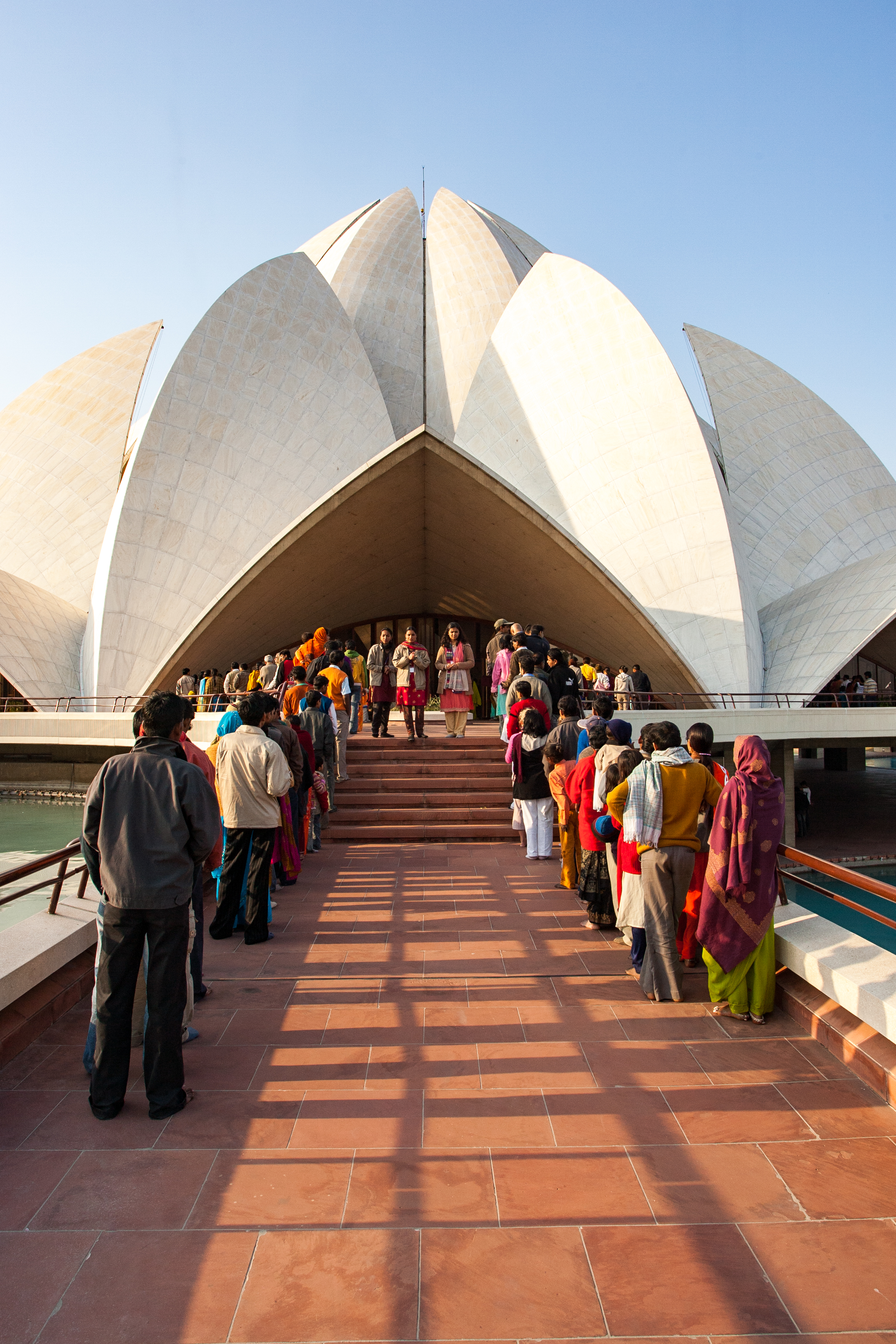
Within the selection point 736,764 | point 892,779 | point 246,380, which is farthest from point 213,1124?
point 892,779

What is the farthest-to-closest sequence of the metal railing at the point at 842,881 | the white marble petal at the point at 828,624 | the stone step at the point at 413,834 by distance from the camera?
the white marble petal at the point at 828,624 → the stone step at the point at 413,834 → the metal railing at the point at 842,881

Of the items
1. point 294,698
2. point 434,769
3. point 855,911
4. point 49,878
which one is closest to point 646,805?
point 49,878

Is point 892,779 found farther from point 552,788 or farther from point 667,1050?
point 667,1050

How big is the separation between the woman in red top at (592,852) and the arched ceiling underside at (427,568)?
11647mm

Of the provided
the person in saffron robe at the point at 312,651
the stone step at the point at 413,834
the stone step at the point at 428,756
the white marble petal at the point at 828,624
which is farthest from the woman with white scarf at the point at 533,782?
the white marble petal at the point at 828,624

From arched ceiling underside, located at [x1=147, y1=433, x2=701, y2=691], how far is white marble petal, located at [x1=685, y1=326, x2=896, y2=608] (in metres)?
4.47

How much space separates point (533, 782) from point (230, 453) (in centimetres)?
1551

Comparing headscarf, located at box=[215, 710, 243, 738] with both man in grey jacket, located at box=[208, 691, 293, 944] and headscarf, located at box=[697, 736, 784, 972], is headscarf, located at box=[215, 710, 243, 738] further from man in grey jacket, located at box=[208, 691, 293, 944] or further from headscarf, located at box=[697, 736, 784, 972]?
headscarf, located at box=[697, 736, 784, 972]

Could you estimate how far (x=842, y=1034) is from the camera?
3.01 m

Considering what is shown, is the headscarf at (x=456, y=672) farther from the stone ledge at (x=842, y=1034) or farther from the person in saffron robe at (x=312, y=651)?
the stone ledge at (x=842, y=1034)

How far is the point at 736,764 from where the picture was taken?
3.41m

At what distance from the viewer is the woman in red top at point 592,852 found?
460 cm

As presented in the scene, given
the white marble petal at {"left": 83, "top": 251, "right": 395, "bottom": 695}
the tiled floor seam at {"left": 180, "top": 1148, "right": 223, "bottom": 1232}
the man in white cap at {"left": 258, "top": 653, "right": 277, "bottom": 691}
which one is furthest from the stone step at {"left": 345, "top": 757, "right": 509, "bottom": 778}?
the white marble petal at {"left": 83, "top": 251, "right": 395, "bottom": 695}

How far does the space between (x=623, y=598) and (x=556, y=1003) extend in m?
13.2
